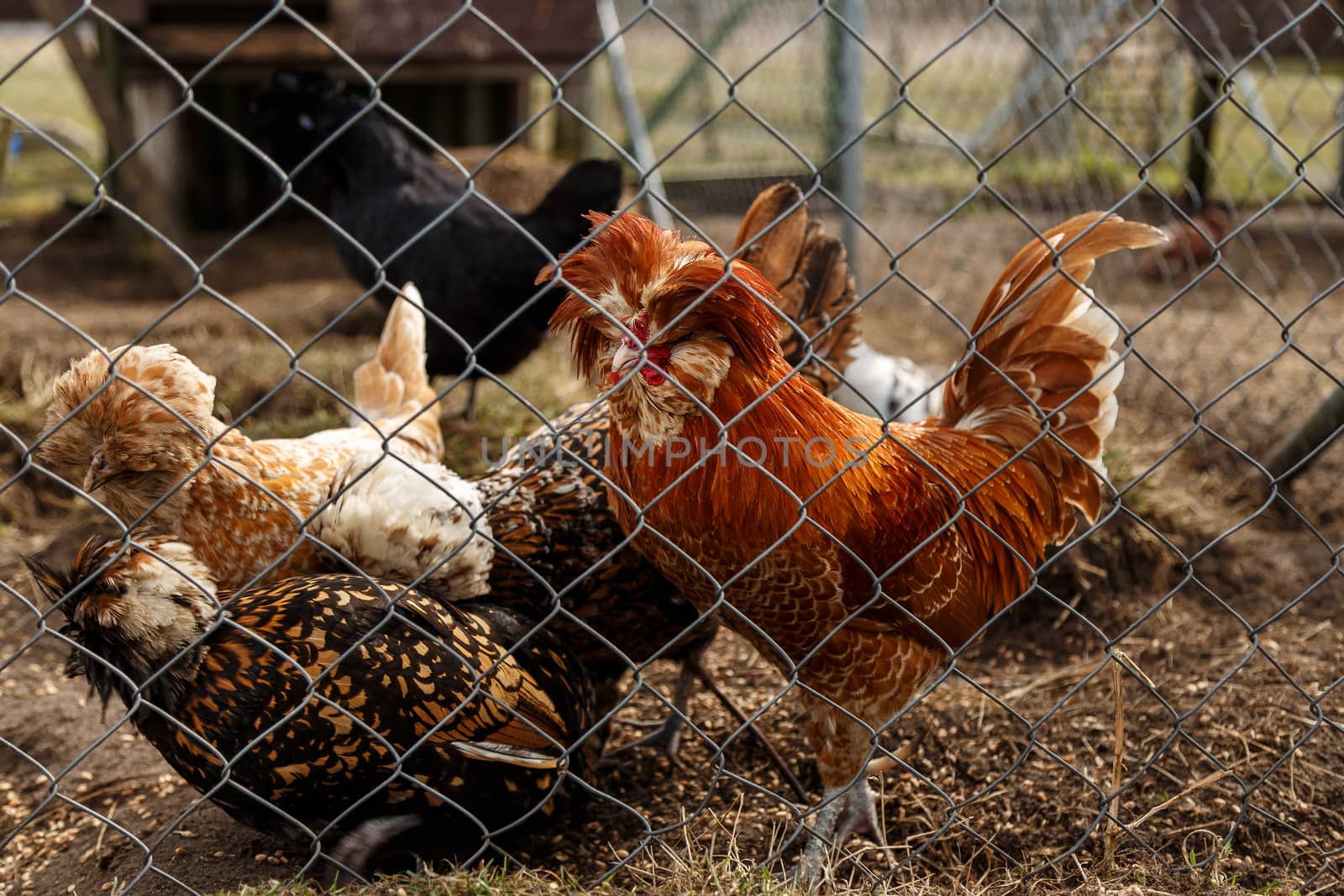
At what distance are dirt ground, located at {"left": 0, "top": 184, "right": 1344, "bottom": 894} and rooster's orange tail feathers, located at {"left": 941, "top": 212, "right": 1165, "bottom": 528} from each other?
7.1 inches

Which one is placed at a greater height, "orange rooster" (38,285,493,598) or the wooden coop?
the wooden coop

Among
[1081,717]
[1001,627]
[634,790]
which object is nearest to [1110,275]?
[1001,627]

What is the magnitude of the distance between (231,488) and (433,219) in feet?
6.91

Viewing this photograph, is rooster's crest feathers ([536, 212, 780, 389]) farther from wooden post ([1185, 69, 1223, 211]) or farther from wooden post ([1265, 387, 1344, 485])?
wooden post ([1185, 69, 1223, 211])

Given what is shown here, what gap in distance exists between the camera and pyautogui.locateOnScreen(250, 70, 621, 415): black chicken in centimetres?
397

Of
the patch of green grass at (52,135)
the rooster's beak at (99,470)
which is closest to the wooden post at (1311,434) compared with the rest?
the rooster's beak at (99,470)

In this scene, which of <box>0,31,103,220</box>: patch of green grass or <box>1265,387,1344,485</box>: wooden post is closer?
<box>1265,387,1344,485</box>: wooden post

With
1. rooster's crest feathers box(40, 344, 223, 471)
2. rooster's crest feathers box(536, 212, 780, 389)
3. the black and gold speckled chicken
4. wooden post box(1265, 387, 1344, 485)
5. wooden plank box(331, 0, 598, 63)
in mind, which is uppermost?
wooden plank box(331, 0, 598, 63)

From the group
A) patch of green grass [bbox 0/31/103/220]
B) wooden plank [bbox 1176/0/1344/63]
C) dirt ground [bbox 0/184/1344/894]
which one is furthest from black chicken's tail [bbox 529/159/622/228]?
wooden plank [bbox 1176/0/1344/63]

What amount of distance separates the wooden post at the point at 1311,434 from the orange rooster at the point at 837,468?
110 centimetres

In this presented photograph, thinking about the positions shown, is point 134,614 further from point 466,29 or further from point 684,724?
point 466,29

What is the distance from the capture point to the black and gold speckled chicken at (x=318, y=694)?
1.95 metres

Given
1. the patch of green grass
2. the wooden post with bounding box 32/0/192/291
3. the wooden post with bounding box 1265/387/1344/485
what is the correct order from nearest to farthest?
the wooden post with bounding box 1265/387/1344/485, the wooden post with bounding box 32/0/192/291, the patch of green grass

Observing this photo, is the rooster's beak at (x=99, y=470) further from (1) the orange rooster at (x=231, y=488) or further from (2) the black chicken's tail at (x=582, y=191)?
(2) the black chicken's tail at (x=582, y=191)
